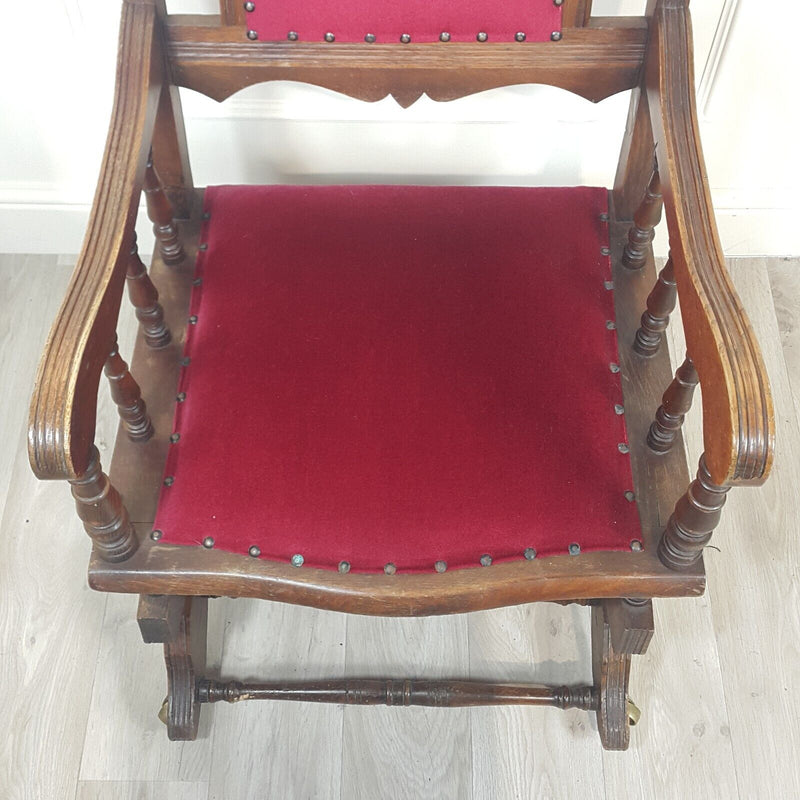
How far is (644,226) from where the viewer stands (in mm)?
1312

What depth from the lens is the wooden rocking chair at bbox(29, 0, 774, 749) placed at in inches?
43.0

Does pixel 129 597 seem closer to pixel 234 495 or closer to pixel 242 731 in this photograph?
pixel 242 731

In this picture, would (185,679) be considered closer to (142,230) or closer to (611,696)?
(611,696)

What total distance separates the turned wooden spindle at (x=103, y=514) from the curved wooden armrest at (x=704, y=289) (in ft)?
2.10

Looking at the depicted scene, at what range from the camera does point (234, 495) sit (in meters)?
1.15

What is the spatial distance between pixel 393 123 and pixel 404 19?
0.43m

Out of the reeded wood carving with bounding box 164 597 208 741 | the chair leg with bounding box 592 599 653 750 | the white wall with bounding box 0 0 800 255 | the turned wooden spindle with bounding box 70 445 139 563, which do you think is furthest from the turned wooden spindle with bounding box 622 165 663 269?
the reeded wood carving with bounding box 164 597 208 741

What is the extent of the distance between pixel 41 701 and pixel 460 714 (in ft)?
2.31

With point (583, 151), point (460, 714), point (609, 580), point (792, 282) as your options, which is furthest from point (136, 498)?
point (792, 282)

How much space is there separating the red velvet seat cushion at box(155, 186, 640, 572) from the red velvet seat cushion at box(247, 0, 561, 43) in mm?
223

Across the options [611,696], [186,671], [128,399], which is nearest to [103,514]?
[128,399]

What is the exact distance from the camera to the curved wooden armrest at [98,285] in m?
0.95

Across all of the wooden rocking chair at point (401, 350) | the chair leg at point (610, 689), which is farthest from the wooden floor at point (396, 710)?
the wooden rocking chair at point (401, 350)

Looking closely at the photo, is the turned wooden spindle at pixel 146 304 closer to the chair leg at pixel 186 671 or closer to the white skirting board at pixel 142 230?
the chair leg at pixel 186 671
